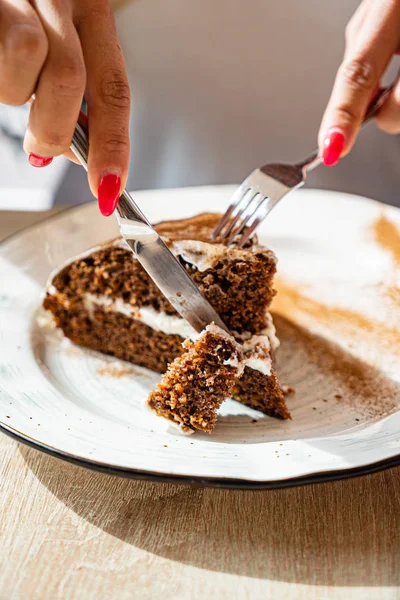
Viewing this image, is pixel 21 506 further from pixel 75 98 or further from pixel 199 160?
pixel 199 160

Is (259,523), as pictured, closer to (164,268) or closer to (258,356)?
(258,356)

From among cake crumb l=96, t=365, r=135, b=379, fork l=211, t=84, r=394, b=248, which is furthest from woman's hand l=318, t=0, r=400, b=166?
cake crumb l=96, t=365, r=135, b=379

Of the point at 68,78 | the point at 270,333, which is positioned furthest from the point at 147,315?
the point at 68,78

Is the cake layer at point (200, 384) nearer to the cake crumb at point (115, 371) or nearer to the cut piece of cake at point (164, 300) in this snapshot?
the cut piece of cake at point (164, 300)

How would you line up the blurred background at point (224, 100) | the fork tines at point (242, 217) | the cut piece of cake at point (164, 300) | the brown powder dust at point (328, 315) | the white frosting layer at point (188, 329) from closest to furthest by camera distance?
the white frosting layer at point (188, 329), the cut piece of cake at point (164, 300), the fork tines at point (242, 217), the brown powder dust at point (328, 315), the blurred background at point (224, 100)

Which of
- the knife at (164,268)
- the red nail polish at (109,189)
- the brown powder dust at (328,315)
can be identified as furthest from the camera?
the brown powder dust at (328,315)

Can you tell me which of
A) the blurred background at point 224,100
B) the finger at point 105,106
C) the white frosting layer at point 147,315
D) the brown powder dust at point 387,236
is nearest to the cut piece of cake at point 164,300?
the white frosting layer at point 147,315

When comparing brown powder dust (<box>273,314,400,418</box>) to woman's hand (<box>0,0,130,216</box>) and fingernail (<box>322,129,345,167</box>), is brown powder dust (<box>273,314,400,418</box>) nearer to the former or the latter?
fingernail (<box>322,129,345,167</box>)
